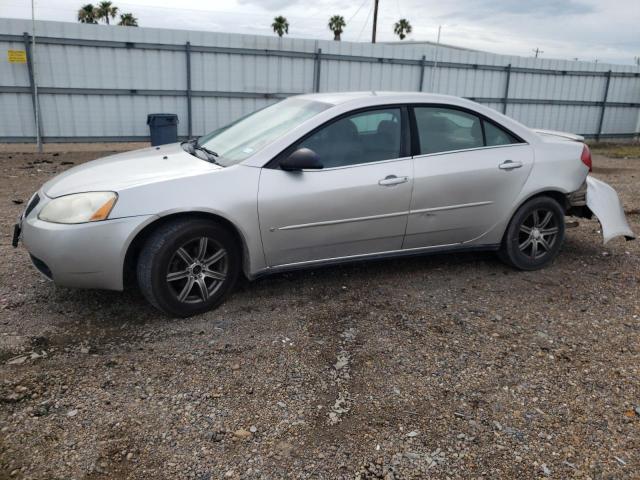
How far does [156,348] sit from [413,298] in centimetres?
197

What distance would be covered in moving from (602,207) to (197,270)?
12.2 ft

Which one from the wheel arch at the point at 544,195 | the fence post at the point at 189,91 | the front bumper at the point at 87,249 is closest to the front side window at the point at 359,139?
the wheel arch at the point at 544,195

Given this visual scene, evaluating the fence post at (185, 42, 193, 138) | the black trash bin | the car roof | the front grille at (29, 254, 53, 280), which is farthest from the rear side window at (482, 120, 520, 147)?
the fence post at (185, 42, 193, 138)

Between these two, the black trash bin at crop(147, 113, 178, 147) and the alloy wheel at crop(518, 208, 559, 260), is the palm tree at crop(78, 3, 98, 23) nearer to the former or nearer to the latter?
the black trash bin at crop(147, 113, 178, 147)

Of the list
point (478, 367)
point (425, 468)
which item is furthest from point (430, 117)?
point (425, 468)

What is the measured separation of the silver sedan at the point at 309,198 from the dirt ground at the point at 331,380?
0.35 meters

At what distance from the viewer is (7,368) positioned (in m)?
3.14

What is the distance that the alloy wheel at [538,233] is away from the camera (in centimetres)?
487

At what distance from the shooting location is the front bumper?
3.45 meters

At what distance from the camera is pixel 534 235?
4.90 m

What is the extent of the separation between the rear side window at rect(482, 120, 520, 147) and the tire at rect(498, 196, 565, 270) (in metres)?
0.56

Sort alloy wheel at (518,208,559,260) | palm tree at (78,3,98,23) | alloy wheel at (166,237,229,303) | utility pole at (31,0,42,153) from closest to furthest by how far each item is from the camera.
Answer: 1. alloy wheel at (166,237,229,303)
2. alloy wheel at (518,208,559,260)
3. utility pole at (31,0,42,153)
4. palm tree at (78,3,98,23)

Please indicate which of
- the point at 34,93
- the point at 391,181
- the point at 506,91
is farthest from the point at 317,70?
the point at 391,181

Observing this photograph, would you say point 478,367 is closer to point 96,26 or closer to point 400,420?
point 400,420
